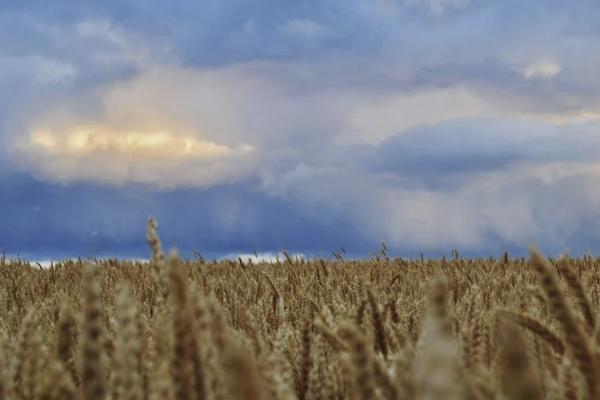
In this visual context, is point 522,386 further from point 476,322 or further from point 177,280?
point 476,322

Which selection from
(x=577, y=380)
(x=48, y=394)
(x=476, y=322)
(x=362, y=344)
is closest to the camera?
(x=362, y=344)

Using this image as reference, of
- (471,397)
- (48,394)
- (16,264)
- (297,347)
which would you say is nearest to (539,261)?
(471,397)

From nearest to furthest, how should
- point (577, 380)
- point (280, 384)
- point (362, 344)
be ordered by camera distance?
point (362, 344) → point (280, 384) → point (577, 380)

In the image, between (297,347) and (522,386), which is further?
(297,347)

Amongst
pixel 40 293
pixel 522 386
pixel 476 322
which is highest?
pixel 40 293

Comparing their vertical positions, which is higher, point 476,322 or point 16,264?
point 16,264

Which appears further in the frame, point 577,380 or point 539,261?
point 577,380

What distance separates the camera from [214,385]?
1069 millimetres

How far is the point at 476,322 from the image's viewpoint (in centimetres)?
166

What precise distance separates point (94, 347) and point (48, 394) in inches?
11.6

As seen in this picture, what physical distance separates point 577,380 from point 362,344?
90cm

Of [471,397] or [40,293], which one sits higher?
[40,293]

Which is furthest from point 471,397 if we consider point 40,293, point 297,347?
point 40,293

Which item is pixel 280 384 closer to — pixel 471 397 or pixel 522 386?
pixel 471 397
